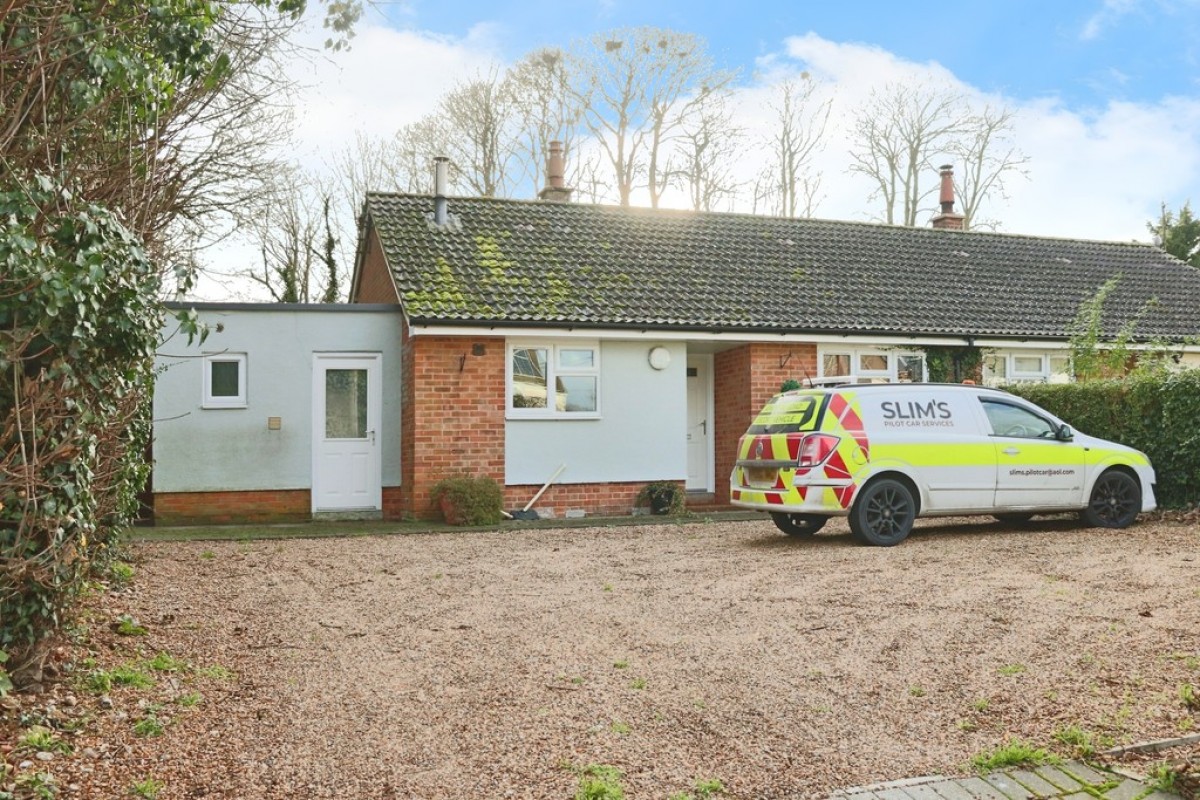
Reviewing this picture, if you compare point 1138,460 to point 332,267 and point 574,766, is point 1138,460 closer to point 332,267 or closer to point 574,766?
point 574,766

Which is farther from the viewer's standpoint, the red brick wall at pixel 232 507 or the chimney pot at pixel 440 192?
the chimney pot at pixel 440 192

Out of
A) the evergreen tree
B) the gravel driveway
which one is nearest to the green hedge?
the gravel driveway

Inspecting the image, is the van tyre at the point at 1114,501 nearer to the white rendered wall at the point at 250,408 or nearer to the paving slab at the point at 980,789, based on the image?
the paving slab at the point at 980,789

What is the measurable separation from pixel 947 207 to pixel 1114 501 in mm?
13660

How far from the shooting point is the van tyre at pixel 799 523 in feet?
38.1

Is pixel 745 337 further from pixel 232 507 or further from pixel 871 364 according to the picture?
pixel 232 507

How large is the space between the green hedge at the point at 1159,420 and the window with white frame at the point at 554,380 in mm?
6973

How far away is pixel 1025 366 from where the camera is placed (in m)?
18.2

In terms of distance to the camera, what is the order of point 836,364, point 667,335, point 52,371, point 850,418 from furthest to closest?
point 836,364 < point 667,335 < point 850,418 < point 52,371

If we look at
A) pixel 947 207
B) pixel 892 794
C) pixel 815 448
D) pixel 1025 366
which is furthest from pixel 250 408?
pixel 947 207

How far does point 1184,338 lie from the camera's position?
18781 millimetres

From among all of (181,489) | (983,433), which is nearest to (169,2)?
(983,433)

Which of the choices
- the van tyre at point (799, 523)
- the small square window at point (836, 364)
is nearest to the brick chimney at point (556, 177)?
the small square window at point (836, 364)

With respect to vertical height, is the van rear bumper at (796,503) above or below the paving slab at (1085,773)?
above
